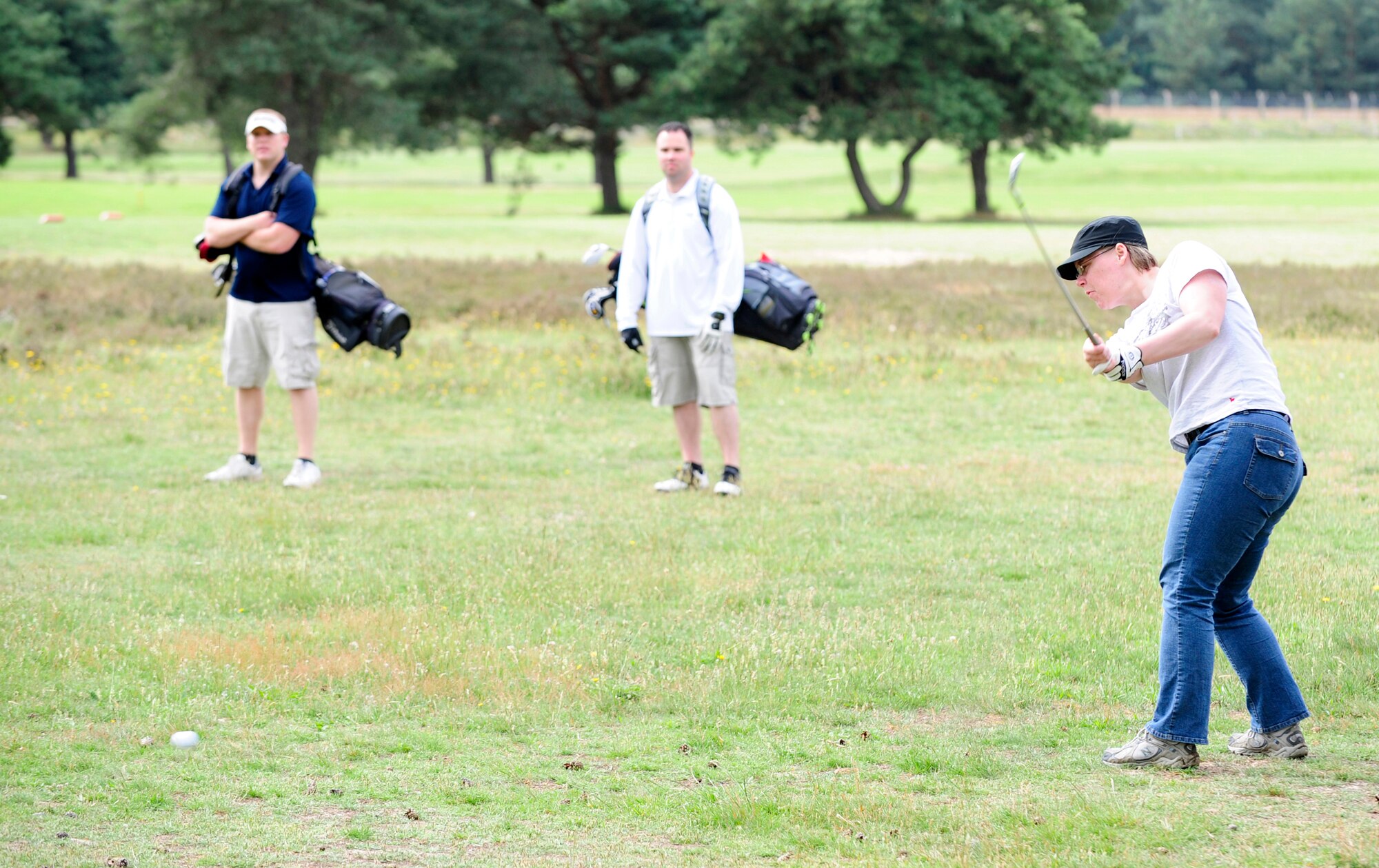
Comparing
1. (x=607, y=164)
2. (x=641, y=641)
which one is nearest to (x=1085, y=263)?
(x=641, y=641)

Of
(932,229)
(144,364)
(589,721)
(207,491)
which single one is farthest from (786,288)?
(932,229)

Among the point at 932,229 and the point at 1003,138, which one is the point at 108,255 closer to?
the point at 932,229

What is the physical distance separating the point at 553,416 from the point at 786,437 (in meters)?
2.22

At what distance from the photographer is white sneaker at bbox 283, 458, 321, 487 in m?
10.0

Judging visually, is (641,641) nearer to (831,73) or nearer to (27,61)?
(831,73)

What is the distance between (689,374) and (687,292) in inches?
22.0

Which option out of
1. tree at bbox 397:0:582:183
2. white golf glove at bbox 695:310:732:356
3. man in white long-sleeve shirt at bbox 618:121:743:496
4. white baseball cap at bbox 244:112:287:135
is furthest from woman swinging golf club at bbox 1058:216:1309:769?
tree at bbox 397:0:582:183

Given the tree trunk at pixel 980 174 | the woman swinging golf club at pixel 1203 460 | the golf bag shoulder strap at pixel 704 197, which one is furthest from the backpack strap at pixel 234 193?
the tree trunk at pixel 980 174

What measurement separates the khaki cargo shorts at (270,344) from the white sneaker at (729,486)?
8.95 feet

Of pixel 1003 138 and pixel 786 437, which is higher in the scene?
pixel 1003 138

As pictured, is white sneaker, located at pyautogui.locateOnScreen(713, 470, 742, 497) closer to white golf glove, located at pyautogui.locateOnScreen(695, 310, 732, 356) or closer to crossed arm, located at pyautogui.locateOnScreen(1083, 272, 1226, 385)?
white golf glove, located at pyautogui.locateOnScreen(695, 310, 732, 356)

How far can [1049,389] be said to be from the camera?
1430 cm

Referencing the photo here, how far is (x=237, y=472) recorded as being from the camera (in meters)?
10.2

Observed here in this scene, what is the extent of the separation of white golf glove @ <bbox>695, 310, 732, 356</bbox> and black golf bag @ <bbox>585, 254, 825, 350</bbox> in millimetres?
410
